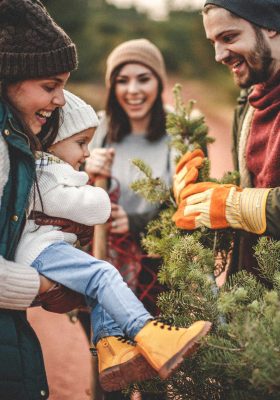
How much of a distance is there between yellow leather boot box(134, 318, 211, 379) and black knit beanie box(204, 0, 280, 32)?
4.50 feet

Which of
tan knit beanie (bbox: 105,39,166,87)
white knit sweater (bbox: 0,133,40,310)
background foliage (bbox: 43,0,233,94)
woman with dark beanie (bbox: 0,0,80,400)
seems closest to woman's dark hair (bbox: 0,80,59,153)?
woman with dark beanie (bbox: 0,0,80,400)

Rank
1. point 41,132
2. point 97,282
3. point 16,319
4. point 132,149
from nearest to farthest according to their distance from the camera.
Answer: point 97,282, point 16,319, point 41,132, point 132,149

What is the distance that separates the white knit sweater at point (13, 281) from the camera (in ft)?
6.33

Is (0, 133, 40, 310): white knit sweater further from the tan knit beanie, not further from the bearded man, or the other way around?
the tan knit beanie

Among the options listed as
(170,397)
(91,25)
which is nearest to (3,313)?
(170,397)

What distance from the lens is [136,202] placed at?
360 centimetres

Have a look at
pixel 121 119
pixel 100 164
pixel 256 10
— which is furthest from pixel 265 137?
pixel 121 119

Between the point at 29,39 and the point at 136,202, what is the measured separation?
1.78m

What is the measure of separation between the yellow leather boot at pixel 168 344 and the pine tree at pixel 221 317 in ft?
0.16

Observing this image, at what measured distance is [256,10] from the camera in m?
2.44

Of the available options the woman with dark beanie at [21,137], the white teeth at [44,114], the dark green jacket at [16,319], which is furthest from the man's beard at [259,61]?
the dark green jacket at [16,319]

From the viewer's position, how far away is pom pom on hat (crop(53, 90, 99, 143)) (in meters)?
2.32

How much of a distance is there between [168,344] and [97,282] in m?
0.38

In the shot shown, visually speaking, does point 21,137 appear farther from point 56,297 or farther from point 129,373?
point 129,373
